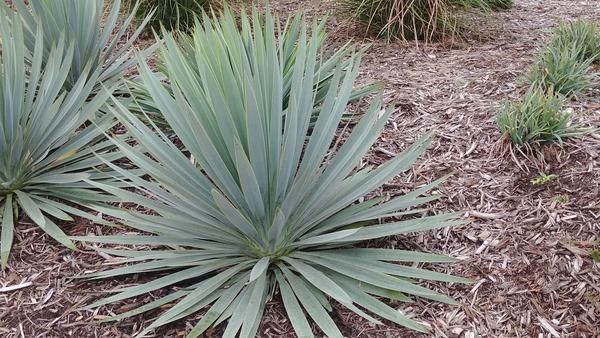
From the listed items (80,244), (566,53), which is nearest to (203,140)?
(80,244)

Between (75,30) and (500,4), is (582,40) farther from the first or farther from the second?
(75,30)

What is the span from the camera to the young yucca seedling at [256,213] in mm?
2076

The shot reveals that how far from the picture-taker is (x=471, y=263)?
239 cm

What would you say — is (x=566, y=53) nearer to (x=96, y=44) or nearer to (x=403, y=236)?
(x=403, y=236)

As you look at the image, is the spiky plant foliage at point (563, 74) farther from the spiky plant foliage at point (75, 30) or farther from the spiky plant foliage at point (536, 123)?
the spiky plant foliage at point (75, 30)

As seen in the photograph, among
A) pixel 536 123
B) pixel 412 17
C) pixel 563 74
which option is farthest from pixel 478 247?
pixel 412 17

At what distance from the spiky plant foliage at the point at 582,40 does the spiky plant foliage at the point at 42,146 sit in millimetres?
2774

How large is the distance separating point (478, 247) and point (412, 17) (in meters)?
2.49

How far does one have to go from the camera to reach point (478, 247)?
2463 mm

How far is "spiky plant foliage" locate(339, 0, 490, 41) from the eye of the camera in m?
4.44

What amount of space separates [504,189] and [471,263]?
506 millimetres

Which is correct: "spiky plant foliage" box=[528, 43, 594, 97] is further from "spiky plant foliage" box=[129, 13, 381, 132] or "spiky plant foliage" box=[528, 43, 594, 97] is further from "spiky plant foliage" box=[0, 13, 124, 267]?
"spiky plant foliage" box=[0, 13, 124, 267]

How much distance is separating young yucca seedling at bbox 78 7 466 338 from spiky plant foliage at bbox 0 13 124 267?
478mm

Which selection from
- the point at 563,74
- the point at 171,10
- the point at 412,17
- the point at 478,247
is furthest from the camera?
the point at 171,10
